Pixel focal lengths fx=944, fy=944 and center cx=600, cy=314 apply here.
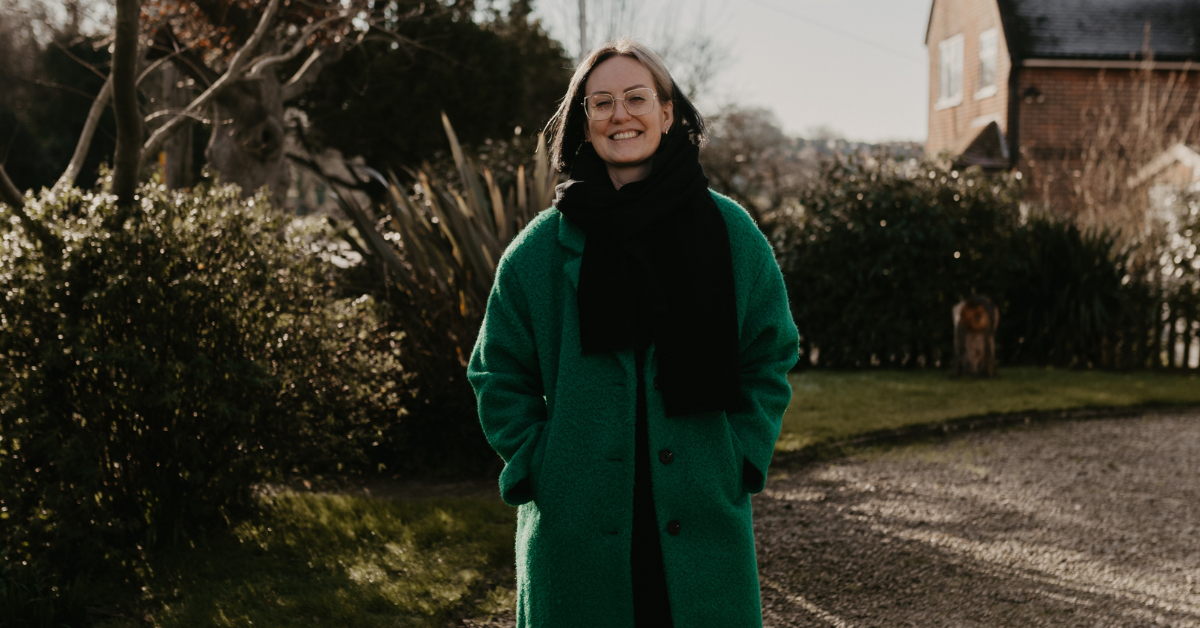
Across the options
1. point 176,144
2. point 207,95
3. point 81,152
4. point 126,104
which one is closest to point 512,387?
point 126,104

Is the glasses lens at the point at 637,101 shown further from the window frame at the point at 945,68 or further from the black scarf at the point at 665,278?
the window frame at the point at 945,68

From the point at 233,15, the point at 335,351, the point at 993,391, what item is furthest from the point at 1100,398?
the point at 233,15

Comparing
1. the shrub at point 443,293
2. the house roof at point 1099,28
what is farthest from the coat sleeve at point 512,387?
the house roof at point 1099,28

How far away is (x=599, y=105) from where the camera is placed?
2.29 meters

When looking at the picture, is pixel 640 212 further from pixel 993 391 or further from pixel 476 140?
pixel 476 140

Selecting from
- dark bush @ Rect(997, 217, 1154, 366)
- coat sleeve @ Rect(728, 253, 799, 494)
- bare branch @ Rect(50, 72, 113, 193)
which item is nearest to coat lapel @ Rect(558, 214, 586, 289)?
coat sleeve @ Rect(728, 253, 799, 494)

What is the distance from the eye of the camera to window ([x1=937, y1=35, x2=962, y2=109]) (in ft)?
76.0

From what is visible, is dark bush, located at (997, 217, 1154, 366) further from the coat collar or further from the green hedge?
the coat collar

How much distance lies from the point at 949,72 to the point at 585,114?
24.1m

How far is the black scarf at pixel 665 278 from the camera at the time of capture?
208 centimetres

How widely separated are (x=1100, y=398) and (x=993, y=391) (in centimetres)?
88

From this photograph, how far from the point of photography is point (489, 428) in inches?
86.9

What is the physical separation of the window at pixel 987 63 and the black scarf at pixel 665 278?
20793 mm

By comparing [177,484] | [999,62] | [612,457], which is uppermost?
[999,62]
